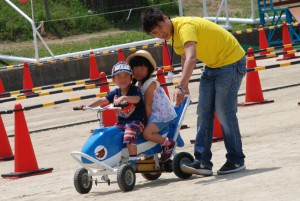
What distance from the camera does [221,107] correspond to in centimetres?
908

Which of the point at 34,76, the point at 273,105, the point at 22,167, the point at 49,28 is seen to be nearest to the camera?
the point at 22,167

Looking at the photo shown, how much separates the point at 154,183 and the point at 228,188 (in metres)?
1.22

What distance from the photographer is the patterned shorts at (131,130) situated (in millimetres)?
8930

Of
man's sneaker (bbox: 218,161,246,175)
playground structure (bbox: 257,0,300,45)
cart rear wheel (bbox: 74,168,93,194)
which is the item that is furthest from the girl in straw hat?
playground structure (bbox: 257,0,300,45)

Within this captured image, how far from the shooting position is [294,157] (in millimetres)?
9312

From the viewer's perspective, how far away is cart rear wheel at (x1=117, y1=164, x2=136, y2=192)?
873 cm

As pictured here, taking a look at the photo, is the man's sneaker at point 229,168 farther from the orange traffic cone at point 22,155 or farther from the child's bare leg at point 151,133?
the orange traffic cone at point 22,155

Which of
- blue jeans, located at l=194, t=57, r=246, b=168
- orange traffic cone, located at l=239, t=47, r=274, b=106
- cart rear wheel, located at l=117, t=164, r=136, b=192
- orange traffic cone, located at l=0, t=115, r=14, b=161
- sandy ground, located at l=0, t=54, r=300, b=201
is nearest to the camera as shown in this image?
sandy ground, located at l=0, t=54, r=300, b=201

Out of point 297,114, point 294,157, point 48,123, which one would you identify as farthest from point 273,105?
point 294,157

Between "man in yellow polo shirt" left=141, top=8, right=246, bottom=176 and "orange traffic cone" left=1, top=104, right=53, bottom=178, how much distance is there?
7.90 feet

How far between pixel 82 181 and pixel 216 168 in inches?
54.1

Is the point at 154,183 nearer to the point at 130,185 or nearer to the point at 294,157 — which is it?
the point at 130,185

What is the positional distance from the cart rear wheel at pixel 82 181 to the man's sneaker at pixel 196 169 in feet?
2.74

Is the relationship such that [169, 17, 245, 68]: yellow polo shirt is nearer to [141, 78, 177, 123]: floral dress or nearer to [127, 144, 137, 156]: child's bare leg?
[141, 78, 177, 123]: floral dress
